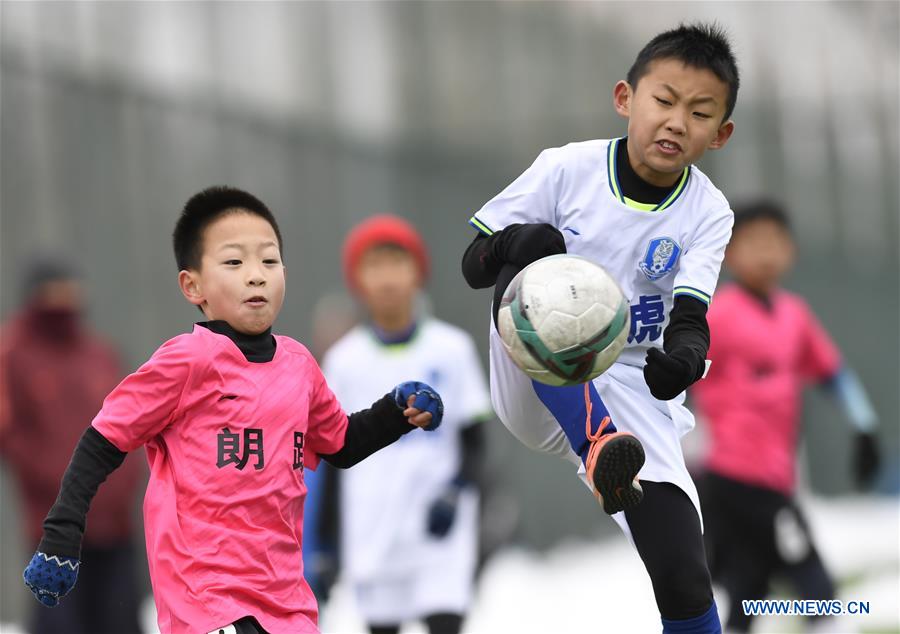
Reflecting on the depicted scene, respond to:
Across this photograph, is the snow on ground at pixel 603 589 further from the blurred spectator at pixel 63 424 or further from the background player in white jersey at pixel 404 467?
the blurred spectator at pixel 63 424

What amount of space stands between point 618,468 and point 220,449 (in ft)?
3.51

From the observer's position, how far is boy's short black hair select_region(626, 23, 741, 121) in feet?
14.7

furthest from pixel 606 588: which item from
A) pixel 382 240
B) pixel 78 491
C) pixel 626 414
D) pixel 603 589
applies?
pixel 78 491

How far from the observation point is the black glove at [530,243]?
14.4ft

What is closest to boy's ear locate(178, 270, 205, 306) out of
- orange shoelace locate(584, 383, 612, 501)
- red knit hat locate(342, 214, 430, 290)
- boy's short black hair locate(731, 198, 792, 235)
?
orange shoelace locate(584, 383, 612, 501)

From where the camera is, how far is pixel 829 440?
56.3ft

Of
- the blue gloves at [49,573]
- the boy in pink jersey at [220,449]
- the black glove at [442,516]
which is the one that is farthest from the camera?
the black glove at [442,516]

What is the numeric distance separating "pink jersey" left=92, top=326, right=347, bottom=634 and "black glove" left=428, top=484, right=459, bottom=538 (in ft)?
7.33

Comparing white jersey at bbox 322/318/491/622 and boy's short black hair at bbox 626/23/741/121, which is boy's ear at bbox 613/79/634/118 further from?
white jersey at bbox 322/318/491/622

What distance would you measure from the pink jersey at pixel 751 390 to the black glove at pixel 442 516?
5.87 feet

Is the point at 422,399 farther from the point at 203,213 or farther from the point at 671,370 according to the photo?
the point at 203,213

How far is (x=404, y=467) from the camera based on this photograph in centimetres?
691

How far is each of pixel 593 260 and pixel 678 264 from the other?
0.83 feet

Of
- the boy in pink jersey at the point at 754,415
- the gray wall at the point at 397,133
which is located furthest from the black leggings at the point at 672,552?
the gray wall at the point at 397,133
